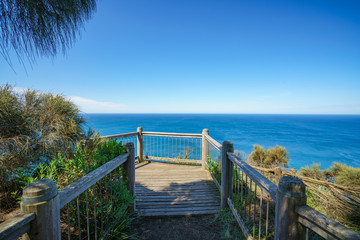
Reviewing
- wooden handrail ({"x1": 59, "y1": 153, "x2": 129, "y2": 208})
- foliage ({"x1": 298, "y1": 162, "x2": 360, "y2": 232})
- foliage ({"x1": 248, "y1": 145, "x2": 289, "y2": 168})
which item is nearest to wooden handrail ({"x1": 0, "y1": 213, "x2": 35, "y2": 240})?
wooden handrail ({"x1": 59, "y1": 153, "x2": 129, "y2": 208})

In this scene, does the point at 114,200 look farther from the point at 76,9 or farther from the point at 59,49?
the point at 76,9

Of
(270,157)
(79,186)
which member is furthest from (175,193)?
(270,157)

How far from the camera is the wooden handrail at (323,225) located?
80cm

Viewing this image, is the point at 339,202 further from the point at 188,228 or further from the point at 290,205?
the point at 290,205

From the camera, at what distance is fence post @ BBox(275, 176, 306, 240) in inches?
45.9

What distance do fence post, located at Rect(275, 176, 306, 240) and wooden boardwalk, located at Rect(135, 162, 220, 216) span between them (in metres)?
2.06

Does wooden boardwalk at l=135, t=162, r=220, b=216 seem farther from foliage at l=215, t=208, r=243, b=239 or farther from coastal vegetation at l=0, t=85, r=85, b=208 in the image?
coastal vegetation at l=0, t=85, r=85, b=208

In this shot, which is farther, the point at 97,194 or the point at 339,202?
the point at 339,202

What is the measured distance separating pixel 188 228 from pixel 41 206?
2.40 metres

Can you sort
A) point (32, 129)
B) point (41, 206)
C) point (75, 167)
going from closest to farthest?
point (41, 206)
point (75, 167)
point (32, 129)

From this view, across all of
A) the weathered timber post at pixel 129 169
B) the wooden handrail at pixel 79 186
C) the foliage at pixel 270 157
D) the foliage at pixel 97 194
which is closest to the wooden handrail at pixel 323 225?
the wooden handrail at pixel 79 186

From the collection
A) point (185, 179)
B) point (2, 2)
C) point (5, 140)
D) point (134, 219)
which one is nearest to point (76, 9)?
point (2, 2)

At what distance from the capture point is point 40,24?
157 cm

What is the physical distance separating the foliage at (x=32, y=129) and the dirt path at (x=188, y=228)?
2.12 m
